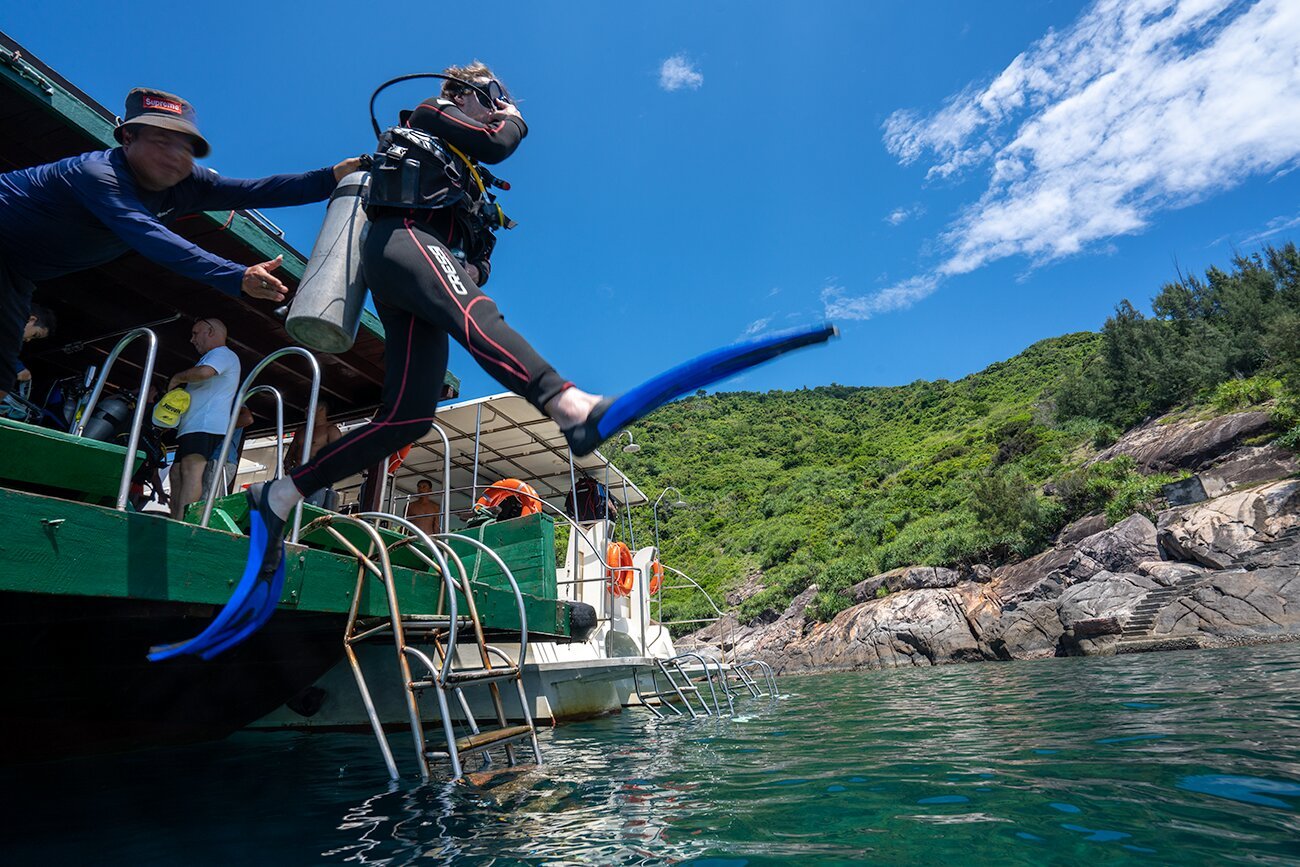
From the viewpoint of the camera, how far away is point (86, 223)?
8.44 ft

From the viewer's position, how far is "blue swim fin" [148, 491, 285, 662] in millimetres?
2365

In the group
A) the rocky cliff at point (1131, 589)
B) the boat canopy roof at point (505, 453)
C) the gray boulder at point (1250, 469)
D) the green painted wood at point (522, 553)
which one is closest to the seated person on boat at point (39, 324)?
the green painted wood at point (522, 553)

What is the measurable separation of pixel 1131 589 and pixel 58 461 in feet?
61.2

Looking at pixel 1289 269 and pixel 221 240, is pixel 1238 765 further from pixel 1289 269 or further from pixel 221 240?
pixel 1289 269

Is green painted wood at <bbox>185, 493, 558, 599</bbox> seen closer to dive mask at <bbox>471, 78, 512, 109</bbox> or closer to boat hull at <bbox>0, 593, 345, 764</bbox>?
boat hull at <bbox>0, 593, 345, 764</bbox>

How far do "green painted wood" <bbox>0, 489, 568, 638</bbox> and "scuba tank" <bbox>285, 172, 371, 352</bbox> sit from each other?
0.85 meters

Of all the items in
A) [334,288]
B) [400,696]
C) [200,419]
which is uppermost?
[200,419]

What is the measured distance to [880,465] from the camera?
4378 cm

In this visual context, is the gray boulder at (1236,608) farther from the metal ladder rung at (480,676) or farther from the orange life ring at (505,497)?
the metal ladder rung at (480,676)

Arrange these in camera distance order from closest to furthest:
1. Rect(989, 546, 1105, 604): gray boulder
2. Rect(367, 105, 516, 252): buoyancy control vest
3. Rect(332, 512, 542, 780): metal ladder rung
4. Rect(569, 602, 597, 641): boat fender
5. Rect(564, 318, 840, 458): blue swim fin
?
Rect(564, 318, 840, 458): blue swim fin
Rect(367, 105, 516, 252): buoyancy control vest
Rect(332, 512, 542, 780): metal ladder rung
Rect(569, 602, 597, 641): boat fender
Rect(989, 546, 1105, 604): gray boulder

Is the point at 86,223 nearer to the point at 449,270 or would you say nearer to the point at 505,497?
the point at 449,270

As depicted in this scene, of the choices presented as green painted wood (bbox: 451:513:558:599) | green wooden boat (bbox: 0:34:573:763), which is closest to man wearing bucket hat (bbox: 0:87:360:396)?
green wooden boat (bbox: 0:34:573:763)

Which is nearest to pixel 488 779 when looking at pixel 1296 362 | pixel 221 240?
pixel 221 240

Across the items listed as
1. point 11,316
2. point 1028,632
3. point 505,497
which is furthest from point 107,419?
point 1028,632
